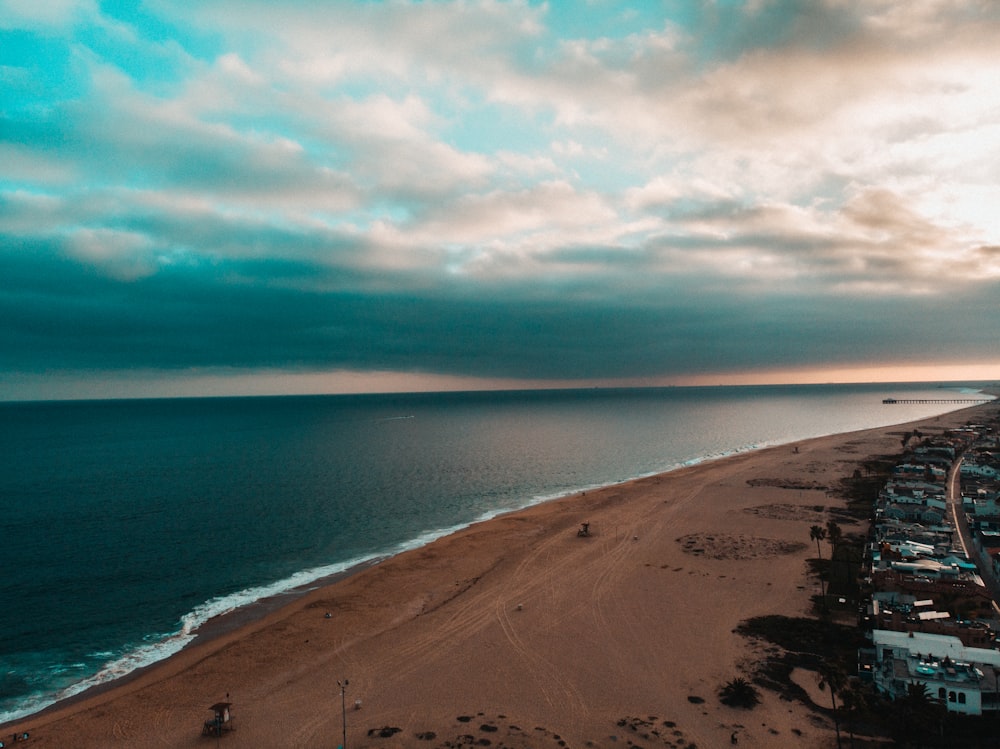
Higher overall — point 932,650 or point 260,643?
point 932,650

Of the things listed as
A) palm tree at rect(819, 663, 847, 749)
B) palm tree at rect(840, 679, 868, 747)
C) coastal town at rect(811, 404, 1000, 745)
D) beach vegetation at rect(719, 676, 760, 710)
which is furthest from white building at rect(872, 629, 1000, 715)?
beach vegetation at rect(719, 676, 760, 710)

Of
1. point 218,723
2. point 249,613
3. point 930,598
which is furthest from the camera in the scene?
point 249,613

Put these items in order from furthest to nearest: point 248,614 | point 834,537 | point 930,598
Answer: point 834,537 → point 248,614 → point 930,598

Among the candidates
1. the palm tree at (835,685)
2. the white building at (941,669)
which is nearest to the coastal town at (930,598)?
the white building at (941,669)

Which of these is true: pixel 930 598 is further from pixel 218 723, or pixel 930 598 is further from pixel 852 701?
pixel 218 723

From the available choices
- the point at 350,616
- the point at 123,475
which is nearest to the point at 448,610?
the point at 350,616

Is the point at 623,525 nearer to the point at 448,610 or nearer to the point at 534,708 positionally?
the point at 448,610

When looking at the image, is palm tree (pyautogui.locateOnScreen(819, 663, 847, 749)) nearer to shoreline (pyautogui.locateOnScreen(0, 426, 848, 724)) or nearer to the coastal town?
the coastal town

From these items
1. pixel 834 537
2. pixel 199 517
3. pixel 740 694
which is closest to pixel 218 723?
pixel 740 694
